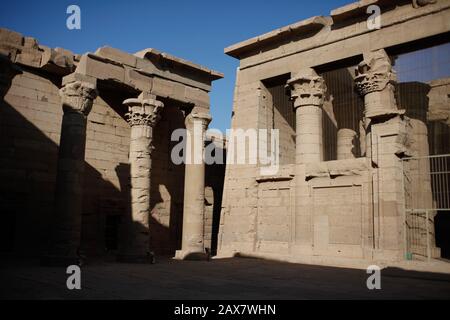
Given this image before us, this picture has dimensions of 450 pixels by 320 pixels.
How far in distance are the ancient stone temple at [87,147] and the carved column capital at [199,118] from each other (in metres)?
0.04

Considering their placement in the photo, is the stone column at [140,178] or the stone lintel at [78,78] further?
the stone column at [140,178]

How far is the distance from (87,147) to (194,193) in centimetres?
408

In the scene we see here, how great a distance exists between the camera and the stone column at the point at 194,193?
14.6 metres

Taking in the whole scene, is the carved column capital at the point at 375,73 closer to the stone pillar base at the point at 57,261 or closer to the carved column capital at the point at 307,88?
the carved column capital at the point at 307,88

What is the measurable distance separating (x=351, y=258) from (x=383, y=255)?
1050 millimetres

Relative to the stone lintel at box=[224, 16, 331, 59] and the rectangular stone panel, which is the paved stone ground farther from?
the stone lintel at box=[224, 16, 331, 59]

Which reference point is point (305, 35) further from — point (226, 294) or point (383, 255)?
point (226, 294)

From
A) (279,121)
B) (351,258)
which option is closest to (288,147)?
(279,121)

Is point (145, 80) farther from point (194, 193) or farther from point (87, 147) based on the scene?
point (194, 193)

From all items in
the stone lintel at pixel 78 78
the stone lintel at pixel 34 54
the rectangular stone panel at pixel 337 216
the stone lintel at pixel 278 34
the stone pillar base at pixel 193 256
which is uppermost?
the stone lintel at pixel 278 34

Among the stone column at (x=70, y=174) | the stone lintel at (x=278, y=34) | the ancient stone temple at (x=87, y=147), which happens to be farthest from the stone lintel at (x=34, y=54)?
the stone lintel at (x=278, y=34)

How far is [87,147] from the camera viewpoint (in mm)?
15227

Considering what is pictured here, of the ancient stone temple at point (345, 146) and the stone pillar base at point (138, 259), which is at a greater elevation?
the ancient stone temple at point (345, 146)
